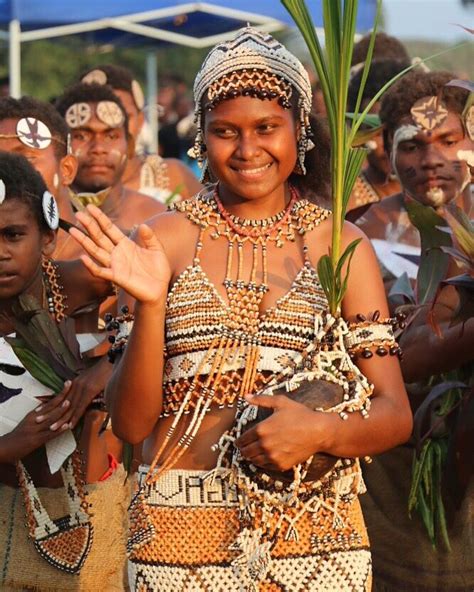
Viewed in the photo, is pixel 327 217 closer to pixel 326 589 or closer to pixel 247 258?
pixel 247 258

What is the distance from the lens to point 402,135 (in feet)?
21.1

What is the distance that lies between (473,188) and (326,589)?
283cm

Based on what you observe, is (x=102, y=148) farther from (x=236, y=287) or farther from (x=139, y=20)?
(x=139, y=20)

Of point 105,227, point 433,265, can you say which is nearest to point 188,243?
point 105,227

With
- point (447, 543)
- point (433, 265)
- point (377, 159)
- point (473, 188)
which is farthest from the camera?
point (377, 159)

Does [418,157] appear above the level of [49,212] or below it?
above

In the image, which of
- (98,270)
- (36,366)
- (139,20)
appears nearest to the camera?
(98,270)

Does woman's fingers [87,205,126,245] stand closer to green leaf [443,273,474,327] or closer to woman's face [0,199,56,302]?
green leaf [443,273,474,327]

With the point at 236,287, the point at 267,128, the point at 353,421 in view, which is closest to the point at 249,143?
the point at 267,128

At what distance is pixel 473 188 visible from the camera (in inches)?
253

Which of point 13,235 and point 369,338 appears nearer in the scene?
point 369,338

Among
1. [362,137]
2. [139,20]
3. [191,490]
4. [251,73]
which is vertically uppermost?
[139,20]

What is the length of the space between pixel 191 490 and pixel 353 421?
0.51 m

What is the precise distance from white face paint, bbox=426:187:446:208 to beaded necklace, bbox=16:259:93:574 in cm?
170
